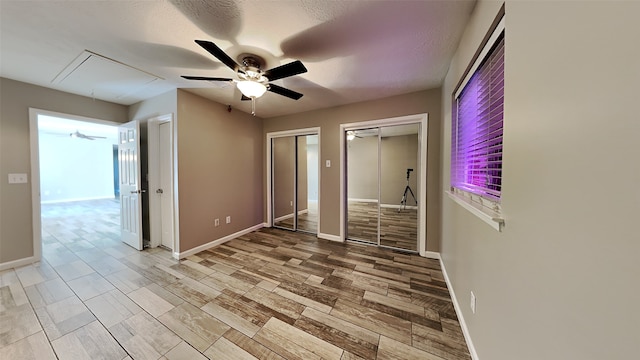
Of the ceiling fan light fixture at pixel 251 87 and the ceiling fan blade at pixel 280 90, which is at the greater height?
the ceiling fan blade at pixel 280 90

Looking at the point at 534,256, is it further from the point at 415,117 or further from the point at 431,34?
the point at 415,117

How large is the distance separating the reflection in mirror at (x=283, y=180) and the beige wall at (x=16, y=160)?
11.0ft

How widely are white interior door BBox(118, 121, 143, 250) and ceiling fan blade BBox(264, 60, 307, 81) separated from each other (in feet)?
8.94

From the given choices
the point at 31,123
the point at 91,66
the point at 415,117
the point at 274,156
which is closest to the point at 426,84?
the point at 415,117

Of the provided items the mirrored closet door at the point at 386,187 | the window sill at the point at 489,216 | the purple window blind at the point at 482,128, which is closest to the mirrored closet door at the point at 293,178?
the mirrored closet door at the point at 386,187

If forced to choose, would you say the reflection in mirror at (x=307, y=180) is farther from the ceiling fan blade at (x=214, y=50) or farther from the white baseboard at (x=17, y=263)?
the white baseboard at (x=17, y=263)

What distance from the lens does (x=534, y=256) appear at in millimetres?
767

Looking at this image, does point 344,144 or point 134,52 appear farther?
point 344,144

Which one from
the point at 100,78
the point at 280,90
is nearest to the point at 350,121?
the point at 280,90

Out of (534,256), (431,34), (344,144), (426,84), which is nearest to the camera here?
(534,256)

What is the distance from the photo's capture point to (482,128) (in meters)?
1.45

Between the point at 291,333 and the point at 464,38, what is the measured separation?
9.23ft

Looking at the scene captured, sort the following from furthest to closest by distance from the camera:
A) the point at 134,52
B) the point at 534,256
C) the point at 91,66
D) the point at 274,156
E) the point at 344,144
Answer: the point at 274,156
the point at 344,144
the point at 91,66
the point at 134,52
the point at 534,256

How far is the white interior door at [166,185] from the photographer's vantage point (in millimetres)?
3041
